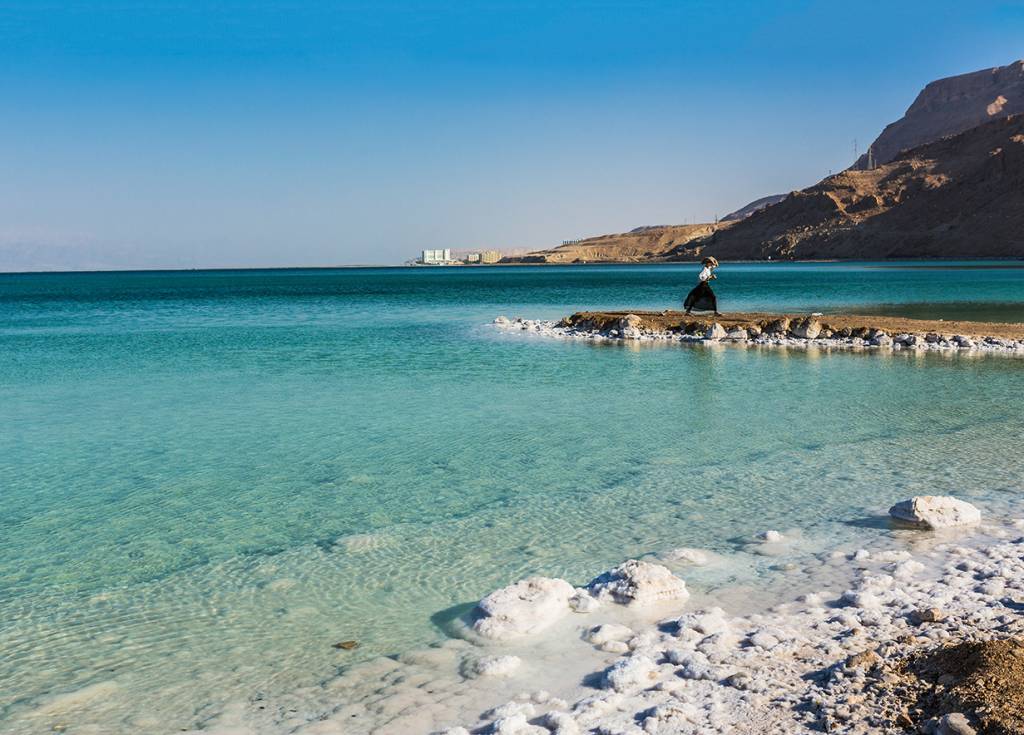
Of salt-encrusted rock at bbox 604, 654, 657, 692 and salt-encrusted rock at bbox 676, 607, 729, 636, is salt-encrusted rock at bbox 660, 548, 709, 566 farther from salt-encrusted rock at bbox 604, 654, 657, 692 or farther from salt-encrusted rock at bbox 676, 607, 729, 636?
salt-encrusted rock at bbox 604, 654, 657, 692

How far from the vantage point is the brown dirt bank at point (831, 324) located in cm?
2595

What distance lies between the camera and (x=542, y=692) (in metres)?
5.20

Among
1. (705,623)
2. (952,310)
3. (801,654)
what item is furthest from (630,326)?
(801,654)

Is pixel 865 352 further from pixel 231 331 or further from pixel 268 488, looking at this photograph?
pixel 231 331

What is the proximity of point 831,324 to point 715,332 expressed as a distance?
3.85m

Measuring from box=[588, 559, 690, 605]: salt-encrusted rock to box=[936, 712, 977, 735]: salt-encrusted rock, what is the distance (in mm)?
2410

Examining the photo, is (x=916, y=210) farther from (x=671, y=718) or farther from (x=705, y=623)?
(x=671, y=718)

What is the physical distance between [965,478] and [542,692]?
7227 millimetres

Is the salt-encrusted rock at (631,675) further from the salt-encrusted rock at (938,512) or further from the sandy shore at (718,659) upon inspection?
the salt-encrusted rock at (938,512)

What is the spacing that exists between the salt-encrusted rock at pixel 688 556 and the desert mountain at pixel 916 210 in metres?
135

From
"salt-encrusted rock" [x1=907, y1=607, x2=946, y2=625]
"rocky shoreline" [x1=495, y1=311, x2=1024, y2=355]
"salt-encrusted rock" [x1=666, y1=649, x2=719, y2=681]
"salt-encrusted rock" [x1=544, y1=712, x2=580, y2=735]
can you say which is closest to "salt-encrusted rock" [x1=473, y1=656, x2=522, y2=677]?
"salt-encrusted rock" [x1=544, y1=712, x2=580, y2=735]

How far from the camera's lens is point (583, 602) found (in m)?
6.48

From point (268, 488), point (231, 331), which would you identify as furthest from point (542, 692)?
point (231, 331)

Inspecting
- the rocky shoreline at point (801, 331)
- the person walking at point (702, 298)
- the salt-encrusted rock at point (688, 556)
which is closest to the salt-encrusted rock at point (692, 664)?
the salt-encrusted rock at point (688, 556)
